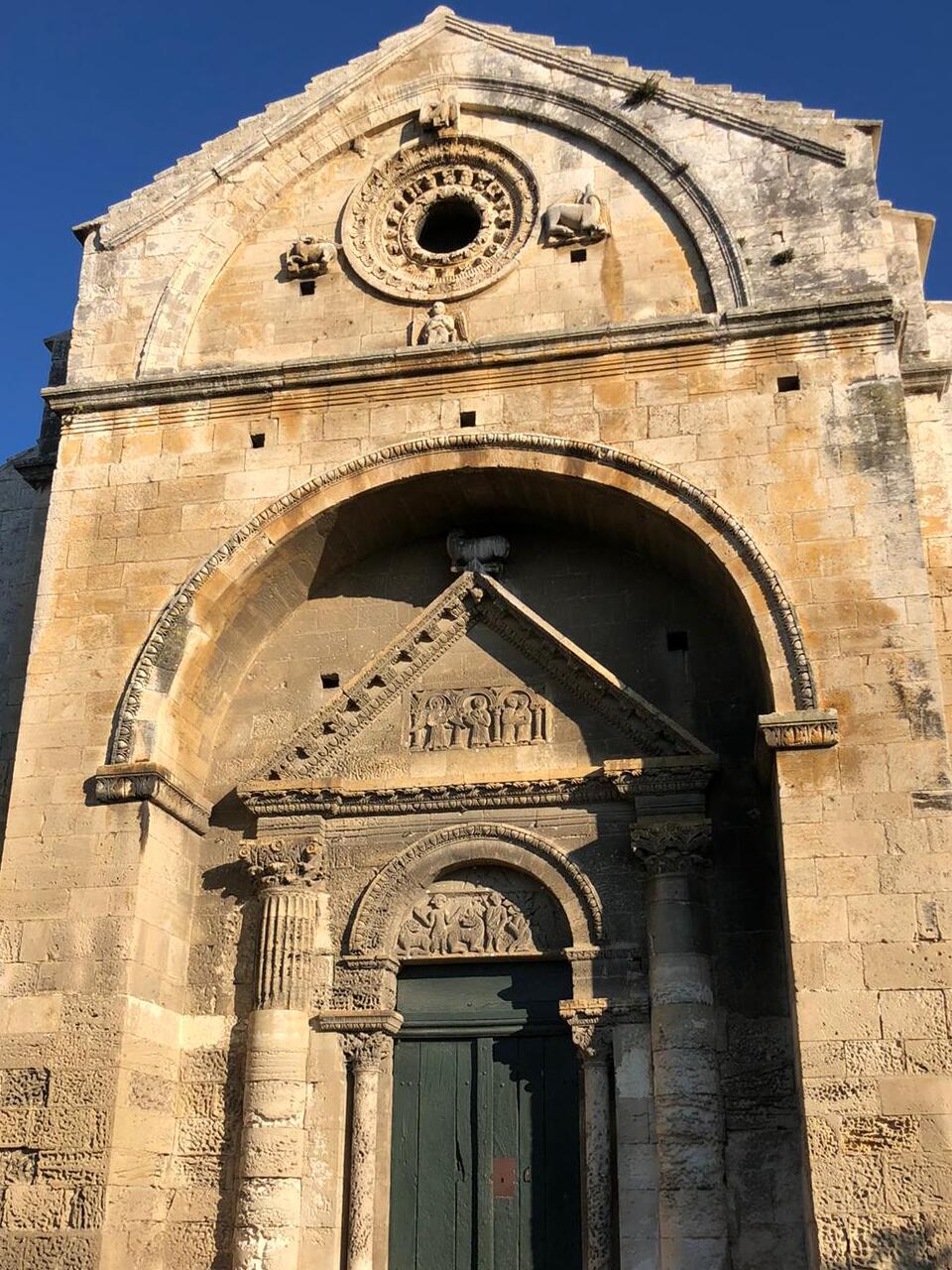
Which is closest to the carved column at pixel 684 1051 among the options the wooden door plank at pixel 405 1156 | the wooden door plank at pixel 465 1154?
the wooden door plank at pixel 465 1154

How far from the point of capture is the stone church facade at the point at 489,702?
8.93 m

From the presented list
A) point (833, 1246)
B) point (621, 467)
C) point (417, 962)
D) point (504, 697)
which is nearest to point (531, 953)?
point (417, 962)

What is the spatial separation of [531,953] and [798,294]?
200 inches

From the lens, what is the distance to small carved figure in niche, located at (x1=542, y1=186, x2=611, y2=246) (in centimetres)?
1113

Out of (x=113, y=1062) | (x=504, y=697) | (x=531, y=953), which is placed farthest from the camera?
(x=504, y=697)

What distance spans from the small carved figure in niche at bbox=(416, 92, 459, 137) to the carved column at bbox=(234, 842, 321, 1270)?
19.4 feet

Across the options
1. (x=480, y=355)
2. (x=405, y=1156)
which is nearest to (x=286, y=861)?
(x=405, y=1156)

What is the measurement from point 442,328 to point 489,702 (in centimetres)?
Result: 290

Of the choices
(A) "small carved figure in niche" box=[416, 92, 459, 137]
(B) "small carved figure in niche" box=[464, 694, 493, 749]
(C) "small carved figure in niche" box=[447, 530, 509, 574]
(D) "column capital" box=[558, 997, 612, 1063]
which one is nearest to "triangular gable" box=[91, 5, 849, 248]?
(A) "small carved figure in niche" box=[416, 92, 459, 137]

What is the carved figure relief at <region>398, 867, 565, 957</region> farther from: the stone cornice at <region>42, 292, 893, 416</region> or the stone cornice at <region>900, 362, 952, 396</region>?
the stone cornice at <region>900, 362, 952, 396</region>

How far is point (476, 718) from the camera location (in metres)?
10.6

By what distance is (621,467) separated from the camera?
402 inches

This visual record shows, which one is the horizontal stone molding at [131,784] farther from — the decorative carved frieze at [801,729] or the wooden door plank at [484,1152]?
the decorative carved frieze at [801,729]

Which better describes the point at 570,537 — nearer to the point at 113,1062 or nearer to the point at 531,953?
the point at 531,953
